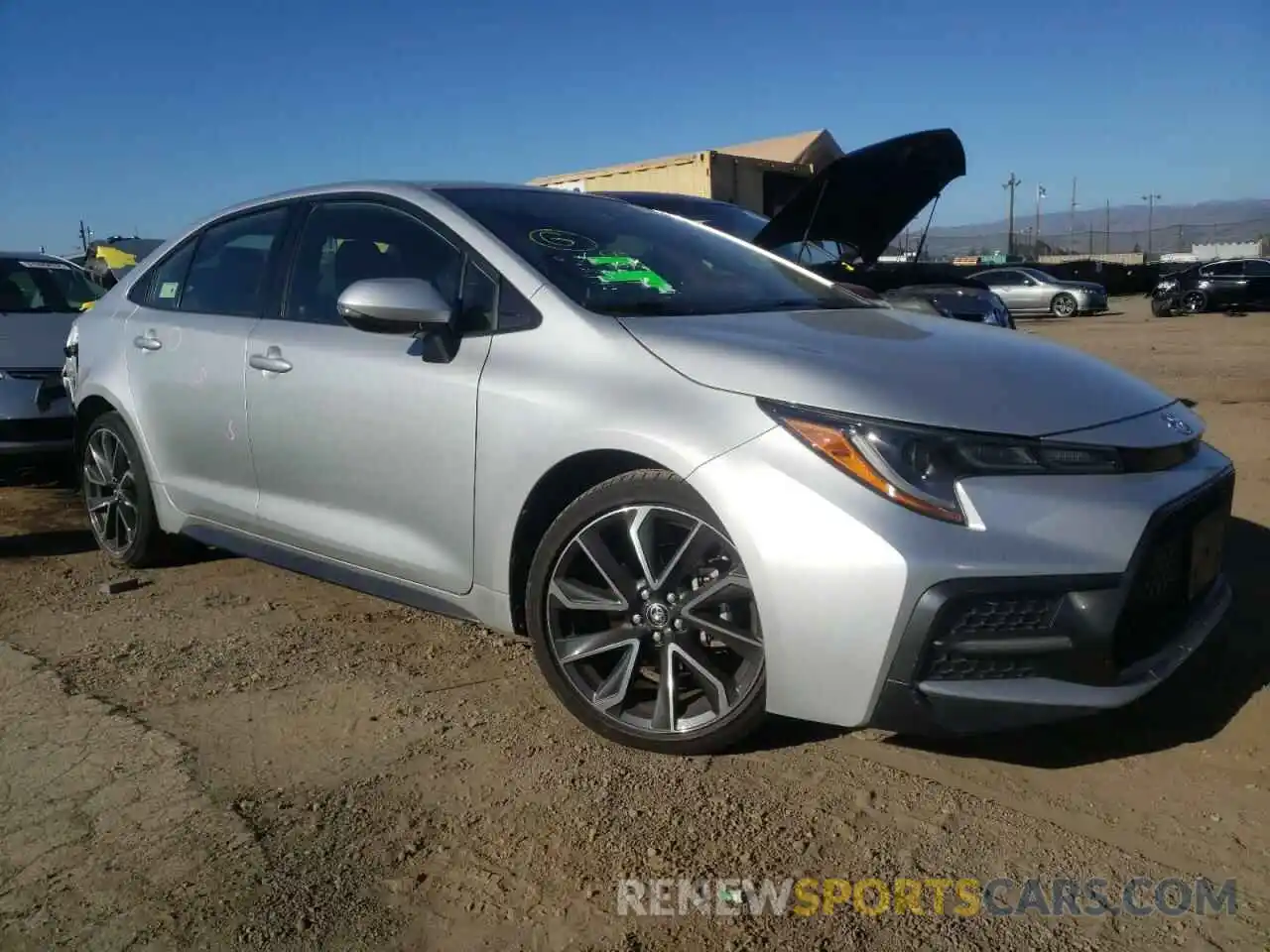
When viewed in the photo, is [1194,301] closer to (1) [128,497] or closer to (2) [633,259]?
(2) [633,259]

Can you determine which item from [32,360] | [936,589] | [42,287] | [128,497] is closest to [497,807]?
[936,589]

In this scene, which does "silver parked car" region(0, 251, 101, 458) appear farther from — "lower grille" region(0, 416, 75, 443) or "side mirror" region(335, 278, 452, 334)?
"side mirror" region(335, 278, 452, 334)

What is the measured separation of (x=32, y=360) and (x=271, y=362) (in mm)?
3333

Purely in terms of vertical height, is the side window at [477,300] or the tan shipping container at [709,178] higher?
the tan shipping container at [709,178]

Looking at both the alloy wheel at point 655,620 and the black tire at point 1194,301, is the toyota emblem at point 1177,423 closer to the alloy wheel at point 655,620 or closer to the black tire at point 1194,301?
the alloy wheel at point 655,620

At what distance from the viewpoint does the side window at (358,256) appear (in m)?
3.42

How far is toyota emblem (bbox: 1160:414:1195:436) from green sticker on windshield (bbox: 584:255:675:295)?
141cm

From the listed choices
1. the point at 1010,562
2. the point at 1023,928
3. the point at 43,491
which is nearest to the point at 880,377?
the point at 1010,562

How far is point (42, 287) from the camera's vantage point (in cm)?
730

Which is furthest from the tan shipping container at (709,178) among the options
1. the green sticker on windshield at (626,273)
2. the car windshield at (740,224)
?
the green sticker on windshield at (626,273)

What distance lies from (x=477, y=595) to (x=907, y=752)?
4.09 feet

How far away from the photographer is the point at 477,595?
316 centimetres

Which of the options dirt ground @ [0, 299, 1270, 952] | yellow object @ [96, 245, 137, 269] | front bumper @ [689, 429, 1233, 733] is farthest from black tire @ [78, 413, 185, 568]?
yellow object @ [96, 245, 137, 269]

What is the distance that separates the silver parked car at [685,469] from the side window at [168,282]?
1.19 feet
